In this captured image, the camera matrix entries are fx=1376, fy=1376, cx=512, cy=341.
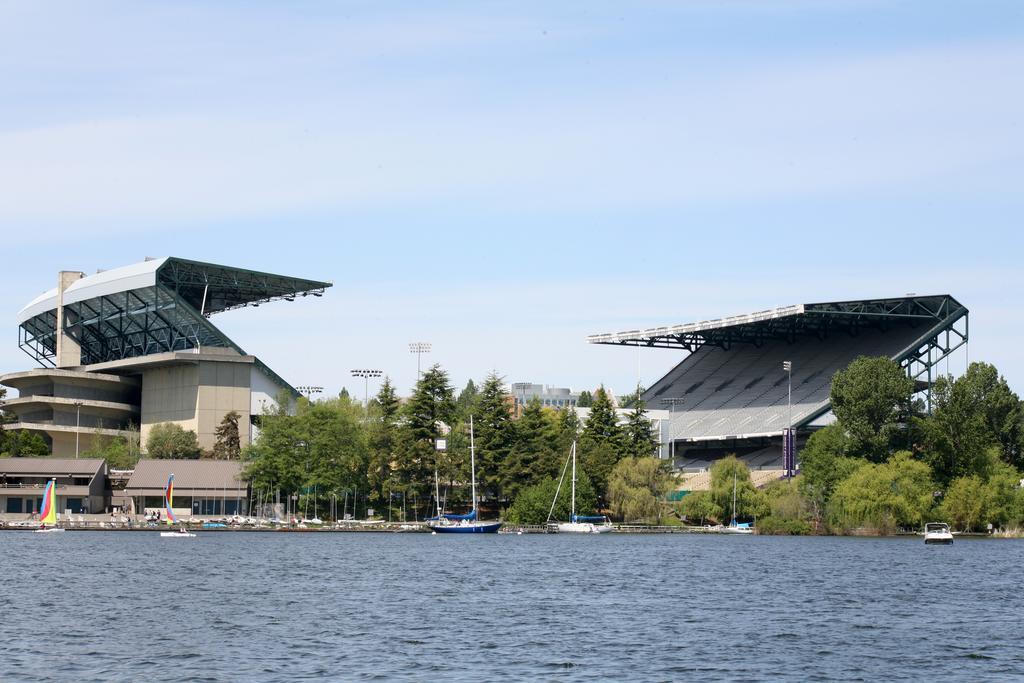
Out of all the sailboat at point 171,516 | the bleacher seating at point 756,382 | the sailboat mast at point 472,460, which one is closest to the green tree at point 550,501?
the sailboat mast at point 472,460

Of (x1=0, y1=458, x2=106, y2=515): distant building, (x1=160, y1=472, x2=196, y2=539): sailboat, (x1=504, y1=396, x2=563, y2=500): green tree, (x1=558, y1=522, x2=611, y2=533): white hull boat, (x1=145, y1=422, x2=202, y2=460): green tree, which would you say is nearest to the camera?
(x1=160, y1=472, x2=196, y2=539): sailboat

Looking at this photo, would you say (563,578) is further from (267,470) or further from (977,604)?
(267,470)

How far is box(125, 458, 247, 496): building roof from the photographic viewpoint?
509 feet

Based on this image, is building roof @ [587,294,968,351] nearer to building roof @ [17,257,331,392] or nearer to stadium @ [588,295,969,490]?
stadium @ [588,295,969,490]

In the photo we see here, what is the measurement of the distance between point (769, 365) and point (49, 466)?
88.6 metres

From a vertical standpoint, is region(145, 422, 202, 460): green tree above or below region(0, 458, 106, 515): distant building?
above

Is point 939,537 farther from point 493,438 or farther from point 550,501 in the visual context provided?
point 493,438

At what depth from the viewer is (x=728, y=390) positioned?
17450 centimetres

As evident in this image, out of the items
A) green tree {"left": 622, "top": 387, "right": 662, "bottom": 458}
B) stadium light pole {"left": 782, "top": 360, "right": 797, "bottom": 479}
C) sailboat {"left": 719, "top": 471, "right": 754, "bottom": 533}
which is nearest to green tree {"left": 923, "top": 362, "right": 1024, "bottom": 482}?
stadium light pole {"left": 782, "top": 360, "right": 797, "bottom": 479}

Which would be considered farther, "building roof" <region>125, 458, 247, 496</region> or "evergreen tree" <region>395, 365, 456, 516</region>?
"building roof" <region>125, 458, 247, 496</region>

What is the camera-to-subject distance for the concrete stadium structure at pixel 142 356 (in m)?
170

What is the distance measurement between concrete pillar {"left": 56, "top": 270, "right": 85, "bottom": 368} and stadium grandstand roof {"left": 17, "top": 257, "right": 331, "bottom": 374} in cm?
96

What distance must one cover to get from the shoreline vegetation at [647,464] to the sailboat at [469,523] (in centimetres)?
185

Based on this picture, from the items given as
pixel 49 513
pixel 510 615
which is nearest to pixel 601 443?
pixel 49 513
